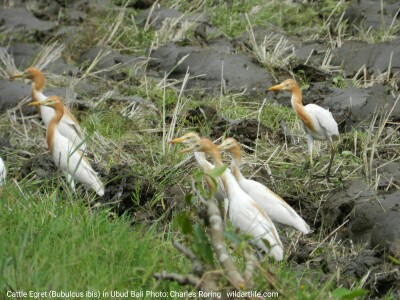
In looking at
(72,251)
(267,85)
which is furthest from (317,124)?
(72,251)

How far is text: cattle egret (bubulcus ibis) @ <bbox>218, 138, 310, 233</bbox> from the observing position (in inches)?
298

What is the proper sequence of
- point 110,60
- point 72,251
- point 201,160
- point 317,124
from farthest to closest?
point 110,60 < point 317,124 < point 201,160 < point 72,251

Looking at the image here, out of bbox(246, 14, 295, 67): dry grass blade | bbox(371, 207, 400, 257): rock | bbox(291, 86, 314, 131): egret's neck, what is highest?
bbox(371, 207, 400, 257): rock

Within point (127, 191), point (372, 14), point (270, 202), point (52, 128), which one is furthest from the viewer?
point (372, 14)

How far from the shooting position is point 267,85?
11.7m

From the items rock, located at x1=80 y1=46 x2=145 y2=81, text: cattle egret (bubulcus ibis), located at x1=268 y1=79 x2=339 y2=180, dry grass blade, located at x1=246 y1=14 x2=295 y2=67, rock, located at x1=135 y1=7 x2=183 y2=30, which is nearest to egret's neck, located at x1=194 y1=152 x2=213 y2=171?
text: cattle egret (bubulcus ibis), located at x1=268 y1=79 x2=339 y2=180

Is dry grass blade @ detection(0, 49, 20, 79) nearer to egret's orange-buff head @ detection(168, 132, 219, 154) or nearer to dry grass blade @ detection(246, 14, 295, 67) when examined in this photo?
dry grass blade @ detection(246, 14, 295, 67)

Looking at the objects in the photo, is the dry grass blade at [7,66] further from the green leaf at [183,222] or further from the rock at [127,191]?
the green leaf at [183,222]

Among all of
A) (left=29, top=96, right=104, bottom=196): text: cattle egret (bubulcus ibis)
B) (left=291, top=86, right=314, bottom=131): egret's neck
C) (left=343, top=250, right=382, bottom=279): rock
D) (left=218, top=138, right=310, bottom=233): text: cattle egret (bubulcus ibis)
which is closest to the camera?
(left=343, top=250, right=382, bottom=279): rock

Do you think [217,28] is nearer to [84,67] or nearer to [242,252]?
[84,67]

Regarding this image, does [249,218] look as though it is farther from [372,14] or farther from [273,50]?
[372,14]

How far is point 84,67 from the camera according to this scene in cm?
1273

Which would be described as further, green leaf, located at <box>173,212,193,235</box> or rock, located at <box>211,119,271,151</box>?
rock, located at <box>211,119,271,151</box>

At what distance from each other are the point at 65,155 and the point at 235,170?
1.73m
